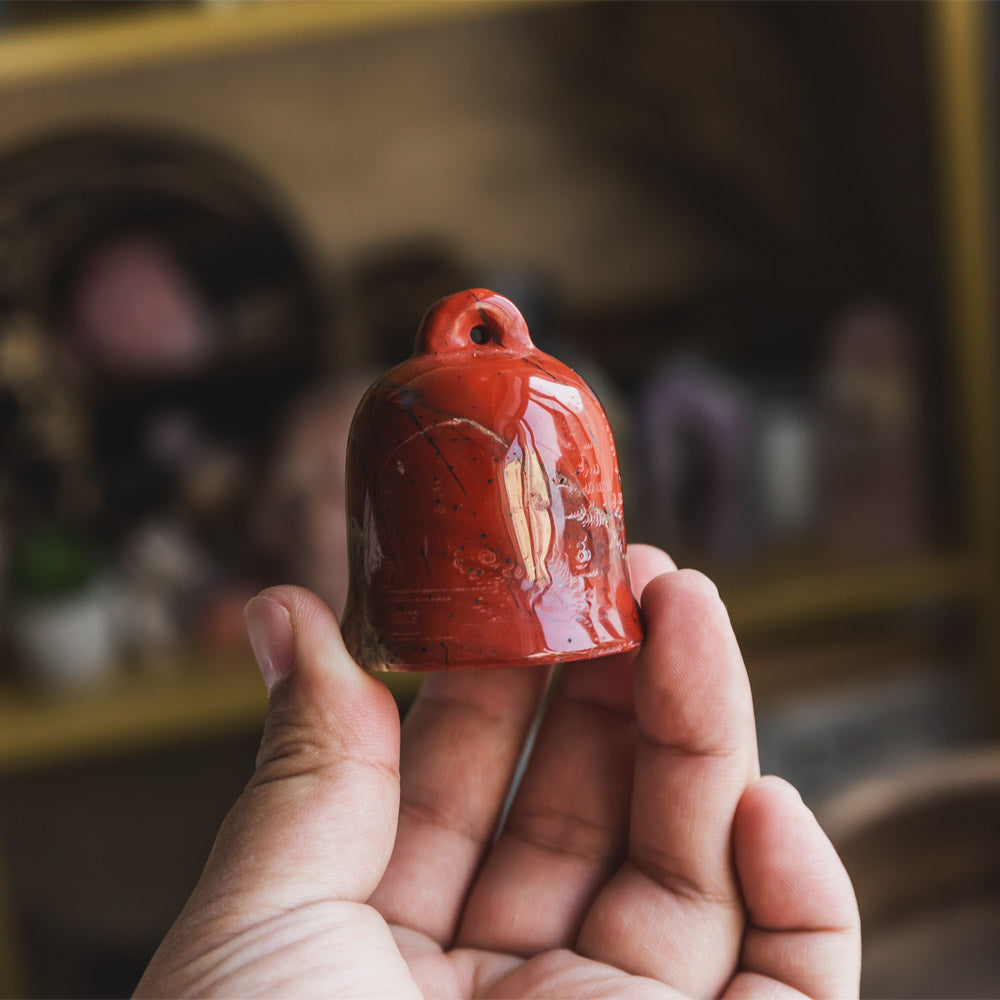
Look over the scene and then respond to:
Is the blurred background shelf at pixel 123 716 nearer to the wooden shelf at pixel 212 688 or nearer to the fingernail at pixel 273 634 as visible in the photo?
the wooden shelf at pixel 212 688

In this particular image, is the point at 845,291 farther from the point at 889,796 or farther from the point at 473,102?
the point at 889,796

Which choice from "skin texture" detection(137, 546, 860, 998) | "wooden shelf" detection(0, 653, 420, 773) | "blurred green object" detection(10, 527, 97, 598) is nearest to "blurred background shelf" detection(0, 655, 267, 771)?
"wooden shelf" detection(0, 653, 420, 773)

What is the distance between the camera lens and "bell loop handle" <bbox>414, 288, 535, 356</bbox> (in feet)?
2.16

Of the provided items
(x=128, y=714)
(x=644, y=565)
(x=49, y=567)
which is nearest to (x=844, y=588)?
(x=644, y=565)

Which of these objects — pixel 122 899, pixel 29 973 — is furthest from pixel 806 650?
pixel 29 973

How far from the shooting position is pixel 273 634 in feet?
2.03

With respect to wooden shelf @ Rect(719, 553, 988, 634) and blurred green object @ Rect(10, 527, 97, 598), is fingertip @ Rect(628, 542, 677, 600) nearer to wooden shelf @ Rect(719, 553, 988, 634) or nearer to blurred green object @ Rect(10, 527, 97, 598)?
wooden shelf @ Rect(719, 553, 988, 634)

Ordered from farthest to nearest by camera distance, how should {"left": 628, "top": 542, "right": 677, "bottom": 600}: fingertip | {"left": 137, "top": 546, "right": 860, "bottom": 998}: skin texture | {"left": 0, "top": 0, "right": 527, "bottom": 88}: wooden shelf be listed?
{"left": 0, "top": 0, "right": 527, "bottom": 88}: wooden shelf < {"left": 628, "top": 542, "right": 677, "bottom": 600}: fingertip < {"left": 137, "top": 546, "right": 860, "bottom": 998}: skin texture

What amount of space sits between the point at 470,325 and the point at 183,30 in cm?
85

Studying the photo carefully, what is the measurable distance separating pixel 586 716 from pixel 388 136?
1129 mm

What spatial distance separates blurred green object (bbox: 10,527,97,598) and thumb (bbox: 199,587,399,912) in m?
0.90

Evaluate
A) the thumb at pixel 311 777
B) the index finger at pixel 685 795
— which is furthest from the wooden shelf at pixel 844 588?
the thumb at pixel 311 777

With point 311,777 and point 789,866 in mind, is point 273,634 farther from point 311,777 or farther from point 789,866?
point 789,866

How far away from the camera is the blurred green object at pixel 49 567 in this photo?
1.43 m
